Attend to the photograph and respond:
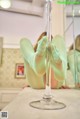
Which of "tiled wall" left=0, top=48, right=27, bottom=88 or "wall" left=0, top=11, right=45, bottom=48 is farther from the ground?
"wall" left=0, top=11, right=45, bottom=48

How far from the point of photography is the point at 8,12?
2672 mm

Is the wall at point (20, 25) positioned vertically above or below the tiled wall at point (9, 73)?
above

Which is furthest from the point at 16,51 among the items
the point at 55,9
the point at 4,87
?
the point at 55,9

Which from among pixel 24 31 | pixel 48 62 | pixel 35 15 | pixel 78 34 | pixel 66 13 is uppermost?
pixel 35 15

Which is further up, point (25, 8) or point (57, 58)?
point (25, 8)

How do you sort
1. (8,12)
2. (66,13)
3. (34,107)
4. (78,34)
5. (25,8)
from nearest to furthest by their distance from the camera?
(34,107) → (78,34) → (66,13) → (25,8) → (8,12)

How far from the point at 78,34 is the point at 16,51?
1.90m

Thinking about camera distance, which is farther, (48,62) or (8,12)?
(8,12)

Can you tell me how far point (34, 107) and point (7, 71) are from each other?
230cm

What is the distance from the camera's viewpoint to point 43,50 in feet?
1.34

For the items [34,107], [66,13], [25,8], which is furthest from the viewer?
[25,8]

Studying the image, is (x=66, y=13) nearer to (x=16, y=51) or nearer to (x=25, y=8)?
(x=25, y=8)

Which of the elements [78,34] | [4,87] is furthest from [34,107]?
[4,87]

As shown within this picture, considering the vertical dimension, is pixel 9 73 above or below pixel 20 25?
below
